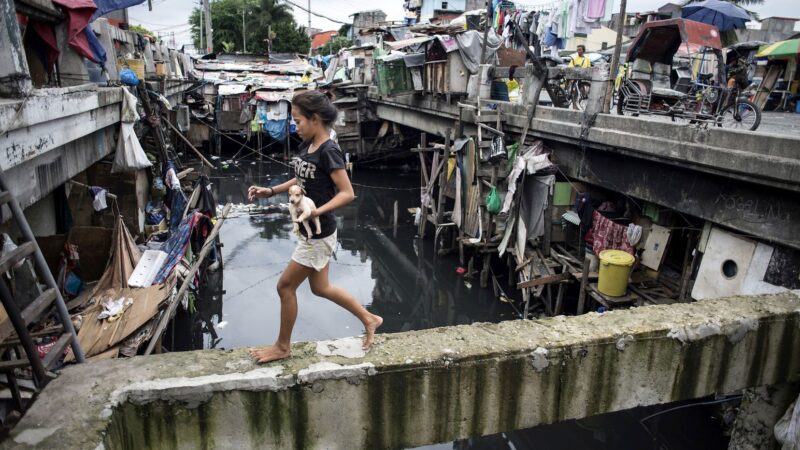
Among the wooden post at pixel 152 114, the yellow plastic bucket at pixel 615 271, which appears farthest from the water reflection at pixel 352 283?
the wooden post at pixel 152 114

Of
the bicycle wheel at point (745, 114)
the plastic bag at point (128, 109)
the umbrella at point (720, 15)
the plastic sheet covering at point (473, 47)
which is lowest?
the plastic bag at point (128, 109)

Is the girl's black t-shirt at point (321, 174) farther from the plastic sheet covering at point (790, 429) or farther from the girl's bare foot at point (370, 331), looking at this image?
the plastic sheet covering at point (790, 429)

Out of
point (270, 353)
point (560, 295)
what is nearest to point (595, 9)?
point (560, 295)

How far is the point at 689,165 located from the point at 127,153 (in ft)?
28.2

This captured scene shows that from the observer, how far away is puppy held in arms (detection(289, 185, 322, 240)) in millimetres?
2803

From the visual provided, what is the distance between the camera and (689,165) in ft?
22.9

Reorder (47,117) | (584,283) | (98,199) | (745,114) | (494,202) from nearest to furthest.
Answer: (47,117) → (98,199) → (745,114) → (584,283) → (494,202)

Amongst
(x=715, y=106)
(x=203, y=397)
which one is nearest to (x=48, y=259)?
(x=203, y=397)

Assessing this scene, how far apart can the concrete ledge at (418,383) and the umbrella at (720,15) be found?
1066cm

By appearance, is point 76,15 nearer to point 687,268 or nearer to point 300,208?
point 300,208

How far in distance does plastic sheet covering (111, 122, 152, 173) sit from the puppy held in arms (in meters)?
6.71

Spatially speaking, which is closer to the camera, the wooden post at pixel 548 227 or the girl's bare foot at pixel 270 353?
the girl's bare foot at pixel 270 353

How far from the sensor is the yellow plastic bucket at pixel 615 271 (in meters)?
7.98

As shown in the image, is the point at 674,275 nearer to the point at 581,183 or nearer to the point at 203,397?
the point at 581,183
